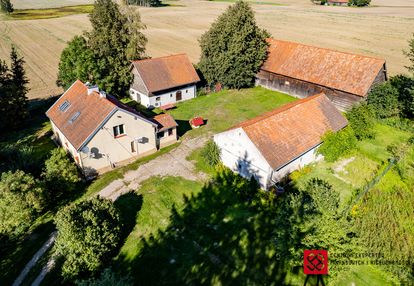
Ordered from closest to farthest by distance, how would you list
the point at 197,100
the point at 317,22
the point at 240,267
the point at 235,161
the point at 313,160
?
1. the point at 240,267
2. the point at 235,161
3. the point at 313,160
4. the point at 197,100
5. the point at 317,22

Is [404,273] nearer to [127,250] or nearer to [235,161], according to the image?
[235,161]

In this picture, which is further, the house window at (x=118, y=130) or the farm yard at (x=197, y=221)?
the house window at (x=118, y=130)

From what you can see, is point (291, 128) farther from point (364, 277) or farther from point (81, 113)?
point (81, 113)

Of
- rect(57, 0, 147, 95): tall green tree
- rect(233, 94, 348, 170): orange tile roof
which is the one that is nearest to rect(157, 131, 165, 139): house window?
rect(233, 94, 348, 170): orange tile roof

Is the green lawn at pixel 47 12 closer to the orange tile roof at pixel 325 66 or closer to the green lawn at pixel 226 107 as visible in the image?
the green lawn at pixel 226 107

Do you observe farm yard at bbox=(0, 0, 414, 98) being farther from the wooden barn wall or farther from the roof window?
the roof window

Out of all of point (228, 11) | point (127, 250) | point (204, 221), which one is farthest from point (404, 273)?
point (228, 11)

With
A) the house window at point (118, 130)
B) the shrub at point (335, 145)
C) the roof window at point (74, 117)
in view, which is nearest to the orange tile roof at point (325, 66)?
the shrub at point (335, 145)
